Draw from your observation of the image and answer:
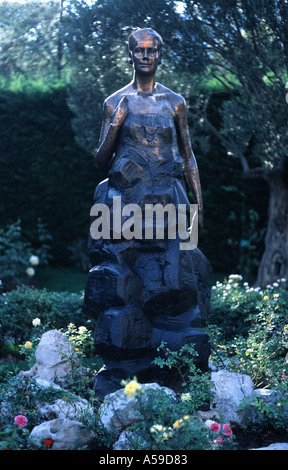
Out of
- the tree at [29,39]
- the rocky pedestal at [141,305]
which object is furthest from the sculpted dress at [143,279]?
the tree at [29,39]

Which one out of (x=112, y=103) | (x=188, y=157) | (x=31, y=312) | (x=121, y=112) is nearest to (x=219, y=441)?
(x=188, y=157)

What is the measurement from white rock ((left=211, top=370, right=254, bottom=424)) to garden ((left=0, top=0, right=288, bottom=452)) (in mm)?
71

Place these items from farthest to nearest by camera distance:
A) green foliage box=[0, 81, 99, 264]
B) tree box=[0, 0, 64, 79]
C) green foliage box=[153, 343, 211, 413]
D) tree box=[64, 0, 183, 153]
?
tree box=[0, 0, 64, 79] → green foliage box=[0, 81, 99, 264] → tree box=[64, 0, 183, 153] → green foliage box=[153, 343, 211, 413]

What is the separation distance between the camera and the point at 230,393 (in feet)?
12.5

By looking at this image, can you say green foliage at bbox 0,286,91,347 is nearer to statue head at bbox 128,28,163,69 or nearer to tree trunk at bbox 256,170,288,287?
statue head at bbox 128,28,163,69

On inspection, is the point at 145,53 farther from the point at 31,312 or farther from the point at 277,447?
the point at 31,312

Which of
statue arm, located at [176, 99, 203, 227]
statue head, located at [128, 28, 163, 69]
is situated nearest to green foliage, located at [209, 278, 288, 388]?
statue arm, located at [176, 99, 203, 227]

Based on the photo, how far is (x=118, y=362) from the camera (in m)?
4.25

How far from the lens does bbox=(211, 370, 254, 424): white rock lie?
377cm

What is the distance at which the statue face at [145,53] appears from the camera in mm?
4246

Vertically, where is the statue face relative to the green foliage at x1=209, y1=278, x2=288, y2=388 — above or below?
above

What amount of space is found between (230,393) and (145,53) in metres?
2.43

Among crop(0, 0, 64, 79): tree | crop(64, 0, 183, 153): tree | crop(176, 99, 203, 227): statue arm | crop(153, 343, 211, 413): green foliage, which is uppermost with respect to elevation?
crop(0, 0, 64, 79): tree
